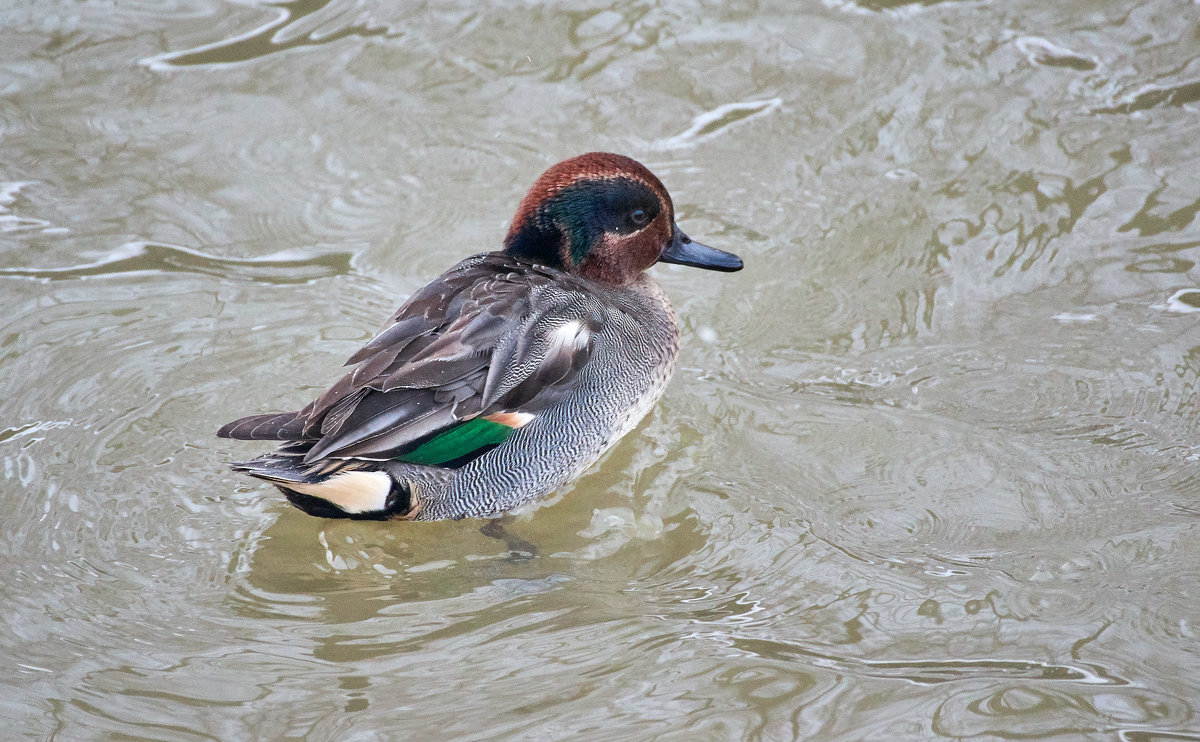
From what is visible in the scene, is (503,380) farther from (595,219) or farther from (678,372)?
(678,372)

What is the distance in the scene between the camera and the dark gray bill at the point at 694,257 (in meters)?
5.11

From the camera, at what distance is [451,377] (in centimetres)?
411

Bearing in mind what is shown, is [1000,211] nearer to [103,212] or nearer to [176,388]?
[176,388]

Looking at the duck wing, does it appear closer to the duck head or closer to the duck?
the duck

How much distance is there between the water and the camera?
3.61m

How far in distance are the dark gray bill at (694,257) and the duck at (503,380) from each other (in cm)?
16

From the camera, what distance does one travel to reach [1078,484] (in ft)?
14.5

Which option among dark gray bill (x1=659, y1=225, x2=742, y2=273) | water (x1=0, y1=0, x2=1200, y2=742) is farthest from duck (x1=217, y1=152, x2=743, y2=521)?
water (x1=0, y1=0, x2=1200, y2=742)

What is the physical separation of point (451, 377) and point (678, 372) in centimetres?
144

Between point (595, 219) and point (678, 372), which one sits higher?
point (595, 219)

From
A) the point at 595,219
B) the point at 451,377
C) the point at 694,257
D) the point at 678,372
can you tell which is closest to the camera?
the point at 451,377

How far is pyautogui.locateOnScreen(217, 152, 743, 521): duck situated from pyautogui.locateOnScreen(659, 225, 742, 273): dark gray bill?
0.16 meters

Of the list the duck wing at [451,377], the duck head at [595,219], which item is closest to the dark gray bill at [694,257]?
the duck head at [595,219]

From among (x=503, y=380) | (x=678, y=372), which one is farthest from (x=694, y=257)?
(x=503, y=380)
